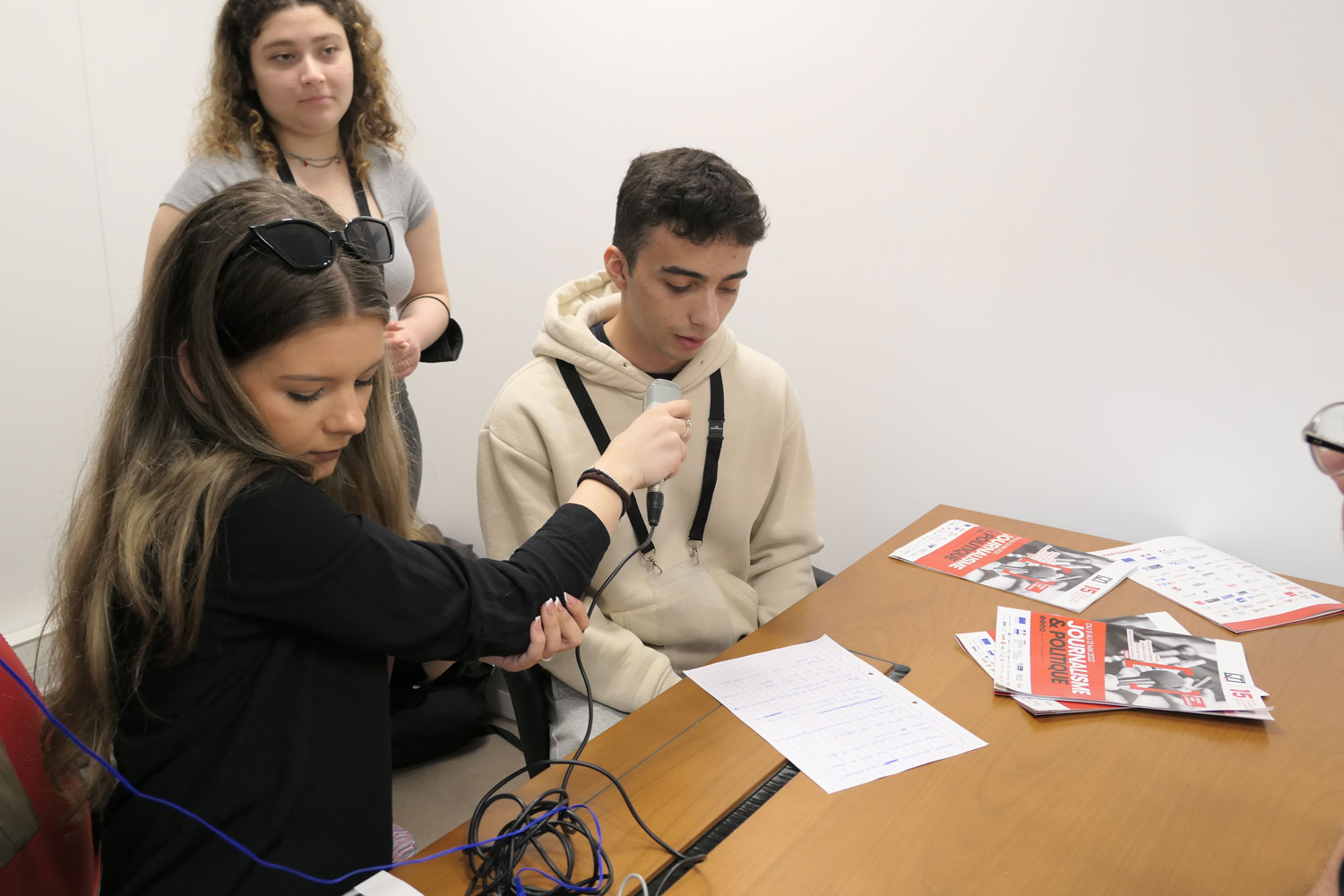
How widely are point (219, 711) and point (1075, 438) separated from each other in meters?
1.88

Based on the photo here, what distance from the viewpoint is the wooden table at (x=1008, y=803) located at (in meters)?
0.91

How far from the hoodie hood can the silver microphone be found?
25 centimetres

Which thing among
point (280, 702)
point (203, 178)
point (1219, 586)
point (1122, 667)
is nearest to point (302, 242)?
point (280, 702)

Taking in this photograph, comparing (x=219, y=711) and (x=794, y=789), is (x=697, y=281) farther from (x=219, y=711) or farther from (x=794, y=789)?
(x=219, y=711)

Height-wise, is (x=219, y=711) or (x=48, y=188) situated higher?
(x=48, y=188)

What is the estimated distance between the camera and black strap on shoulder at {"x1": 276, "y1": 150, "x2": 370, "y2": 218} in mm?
1854

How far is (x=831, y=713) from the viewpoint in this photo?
3.86 feet

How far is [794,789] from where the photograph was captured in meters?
1.03

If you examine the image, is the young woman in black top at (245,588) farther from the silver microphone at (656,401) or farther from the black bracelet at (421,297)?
the black bracelet at (421,297)

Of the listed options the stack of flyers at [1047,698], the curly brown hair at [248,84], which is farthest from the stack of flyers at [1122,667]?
the curly brown hair at [248,84]

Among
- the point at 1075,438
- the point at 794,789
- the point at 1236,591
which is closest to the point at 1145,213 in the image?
the point at 1075,438

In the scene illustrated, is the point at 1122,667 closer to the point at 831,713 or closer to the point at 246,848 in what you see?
the point at 831,713

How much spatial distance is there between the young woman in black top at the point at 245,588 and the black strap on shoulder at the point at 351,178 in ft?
3.02

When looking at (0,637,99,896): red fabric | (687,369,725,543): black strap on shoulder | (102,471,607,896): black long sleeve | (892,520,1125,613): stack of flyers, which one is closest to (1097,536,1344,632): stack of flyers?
(892,520,1125,613): stack of flyers
